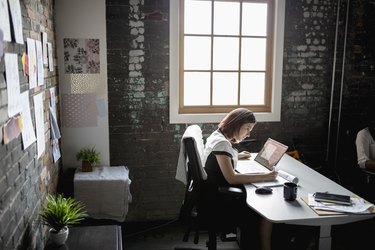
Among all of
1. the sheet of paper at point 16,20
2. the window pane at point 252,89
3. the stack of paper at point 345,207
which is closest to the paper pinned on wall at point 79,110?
→ the window pane at point 252,89

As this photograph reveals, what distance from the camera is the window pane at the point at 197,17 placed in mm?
3707

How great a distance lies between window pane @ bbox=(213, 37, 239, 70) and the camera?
3.83 m

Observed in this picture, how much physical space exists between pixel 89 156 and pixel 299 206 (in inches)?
77.6

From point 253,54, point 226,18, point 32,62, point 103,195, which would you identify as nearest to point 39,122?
point 32,62

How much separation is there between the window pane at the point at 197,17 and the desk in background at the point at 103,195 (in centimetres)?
162

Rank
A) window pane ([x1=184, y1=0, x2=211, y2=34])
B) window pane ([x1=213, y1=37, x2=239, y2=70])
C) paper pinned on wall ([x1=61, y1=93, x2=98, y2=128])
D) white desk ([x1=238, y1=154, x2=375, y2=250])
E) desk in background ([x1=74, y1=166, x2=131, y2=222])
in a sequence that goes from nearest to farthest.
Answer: white desk ([x1=238, y1=154, x2=375, y2=250]) → desk in background ([x1=74, y1=166, x2=131, y2=222]) → paper pinned on wall ([x1=61, y1=93, x2=98, y2=128]) → window pane ([x1=184, y1=0, x2=211, y2=34]) → window pane ([x1=213, y1=37, x2=239, y2=70])

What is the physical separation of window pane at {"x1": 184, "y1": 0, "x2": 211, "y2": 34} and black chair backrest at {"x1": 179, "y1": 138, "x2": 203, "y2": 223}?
161cm

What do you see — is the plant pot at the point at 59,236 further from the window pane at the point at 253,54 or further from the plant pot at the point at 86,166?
the window pane at the point at 253,54

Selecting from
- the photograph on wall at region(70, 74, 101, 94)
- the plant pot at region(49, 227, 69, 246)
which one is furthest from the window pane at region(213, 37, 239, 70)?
the plant pot at region(49, 227, 69, 246)

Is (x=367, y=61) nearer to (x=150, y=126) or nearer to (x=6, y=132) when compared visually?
(x=150, y=126)

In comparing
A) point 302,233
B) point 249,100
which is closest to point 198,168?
point 302,233

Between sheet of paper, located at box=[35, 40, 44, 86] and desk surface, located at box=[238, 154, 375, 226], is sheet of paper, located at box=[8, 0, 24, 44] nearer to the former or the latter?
sheet of paper, located at box=[35, 40, 44, 86]

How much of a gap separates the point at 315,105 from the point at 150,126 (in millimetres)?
1774

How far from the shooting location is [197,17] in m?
3.73
